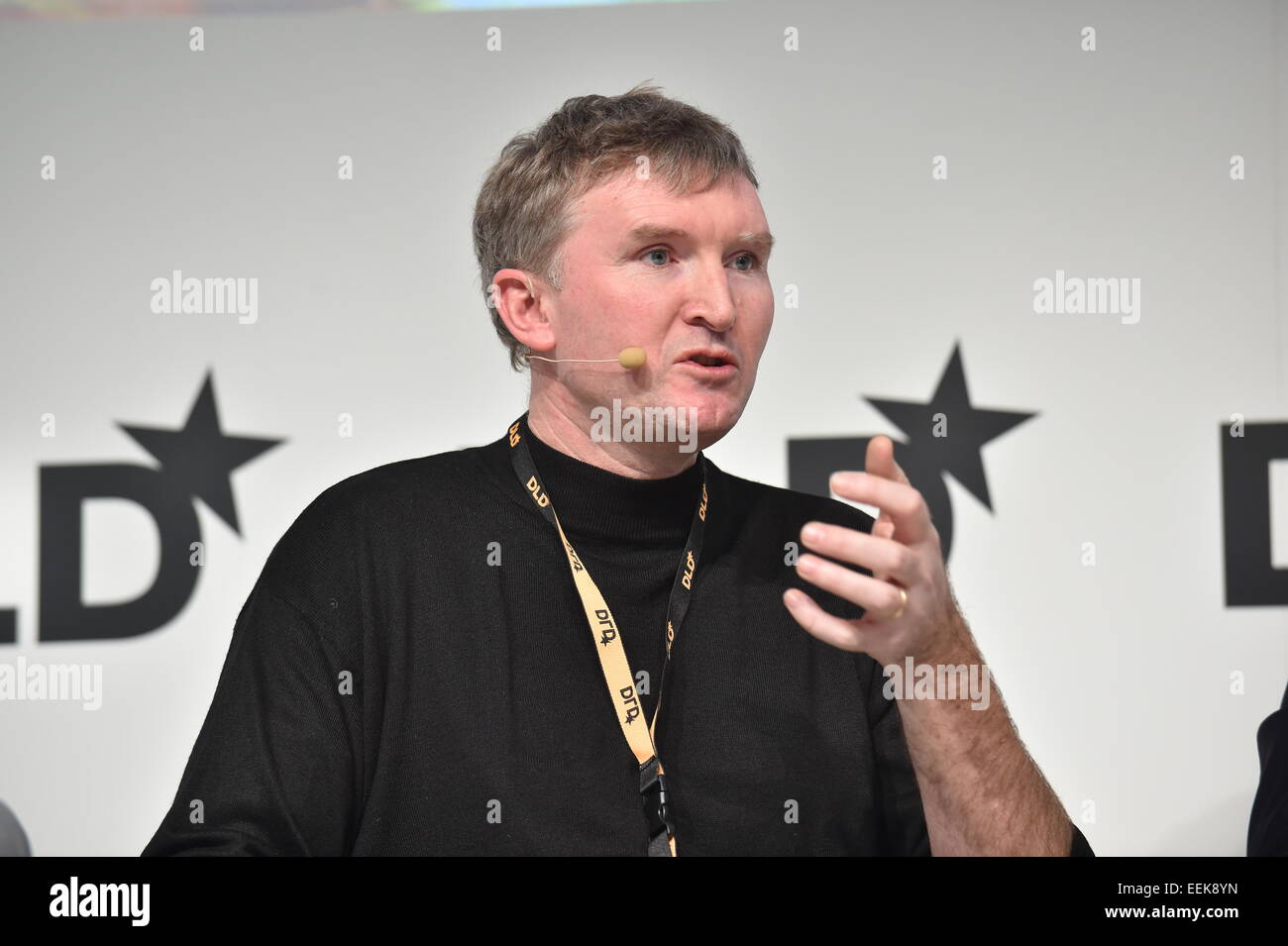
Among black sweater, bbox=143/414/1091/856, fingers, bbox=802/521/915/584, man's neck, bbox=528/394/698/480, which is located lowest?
black sweater, bbox=143/414/1091/856

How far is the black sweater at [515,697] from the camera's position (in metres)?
1.52

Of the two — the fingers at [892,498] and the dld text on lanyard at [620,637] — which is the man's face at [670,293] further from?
the fingers at [892,498]

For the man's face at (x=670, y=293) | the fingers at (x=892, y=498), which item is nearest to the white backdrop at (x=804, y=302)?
the man's face at (x=670, y=293)

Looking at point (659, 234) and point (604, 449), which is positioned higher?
point (659, 234)

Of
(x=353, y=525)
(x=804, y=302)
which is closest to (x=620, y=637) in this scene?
(x=353, y=525)

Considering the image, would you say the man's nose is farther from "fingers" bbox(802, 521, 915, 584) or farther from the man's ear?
"fingers" bbox(802, 521, 915, 584)

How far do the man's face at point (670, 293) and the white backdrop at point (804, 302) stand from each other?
4.32 ft

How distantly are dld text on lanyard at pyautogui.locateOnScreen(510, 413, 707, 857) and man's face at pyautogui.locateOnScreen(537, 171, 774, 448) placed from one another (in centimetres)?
16

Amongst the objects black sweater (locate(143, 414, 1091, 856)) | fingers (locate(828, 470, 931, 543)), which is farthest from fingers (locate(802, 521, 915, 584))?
black sweater (locate(143, 414, 1091, 856))

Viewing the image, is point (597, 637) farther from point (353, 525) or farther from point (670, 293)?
point (670, 293)

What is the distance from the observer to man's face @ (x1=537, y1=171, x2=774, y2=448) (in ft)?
5.43

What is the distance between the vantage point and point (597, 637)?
5.37 feet

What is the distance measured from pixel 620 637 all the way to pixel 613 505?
199 millimetres
